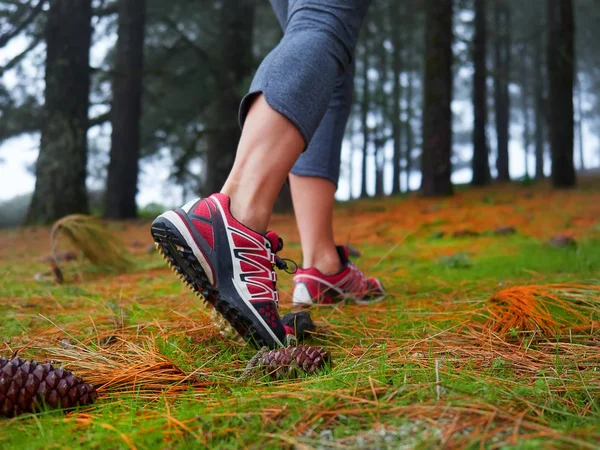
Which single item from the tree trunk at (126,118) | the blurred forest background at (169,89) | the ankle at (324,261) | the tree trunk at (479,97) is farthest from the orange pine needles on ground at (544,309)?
the tree trunk at (479,97)

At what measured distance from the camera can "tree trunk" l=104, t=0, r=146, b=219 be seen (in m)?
7.91

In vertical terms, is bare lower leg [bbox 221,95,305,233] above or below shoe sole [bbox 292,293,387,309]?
above

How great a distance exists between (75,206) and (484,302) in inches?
227

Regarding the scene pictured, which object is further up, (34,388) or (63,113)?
(63,113)

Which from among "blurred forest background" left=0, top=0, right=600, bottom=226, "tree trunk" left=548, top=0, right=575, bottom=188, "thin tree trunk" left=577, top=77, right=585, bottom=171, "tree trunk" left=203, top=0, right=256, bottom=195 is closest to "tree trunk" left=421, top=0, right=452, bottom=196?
"blurred forest background" left=0, top=0, right=600, bottom=226

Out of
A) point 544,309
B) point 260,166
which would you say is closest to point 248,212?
point 260,166

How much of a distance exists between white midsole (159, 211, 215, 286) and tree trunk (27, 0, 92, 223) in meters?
5.56

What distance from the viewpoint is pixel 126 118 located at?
8.05m

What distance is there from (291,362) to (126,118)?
7.83 meters

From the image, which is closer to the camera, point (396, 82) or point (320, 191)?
point (320, 191)

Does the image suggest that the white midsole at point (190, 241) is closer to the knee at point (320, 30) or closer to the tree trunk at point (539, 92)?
the knee at point (320, 30)

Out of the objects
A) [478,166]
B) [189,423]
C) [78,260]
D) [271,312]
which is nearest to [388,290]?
[271,312]

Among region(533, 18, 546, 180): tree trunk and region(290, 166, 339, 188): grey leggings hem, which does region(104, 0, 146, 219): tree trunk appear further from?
region(533, 18, 546, 180): tree trunk

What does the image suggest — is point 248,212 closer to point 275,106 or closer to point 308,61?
point 275,106
